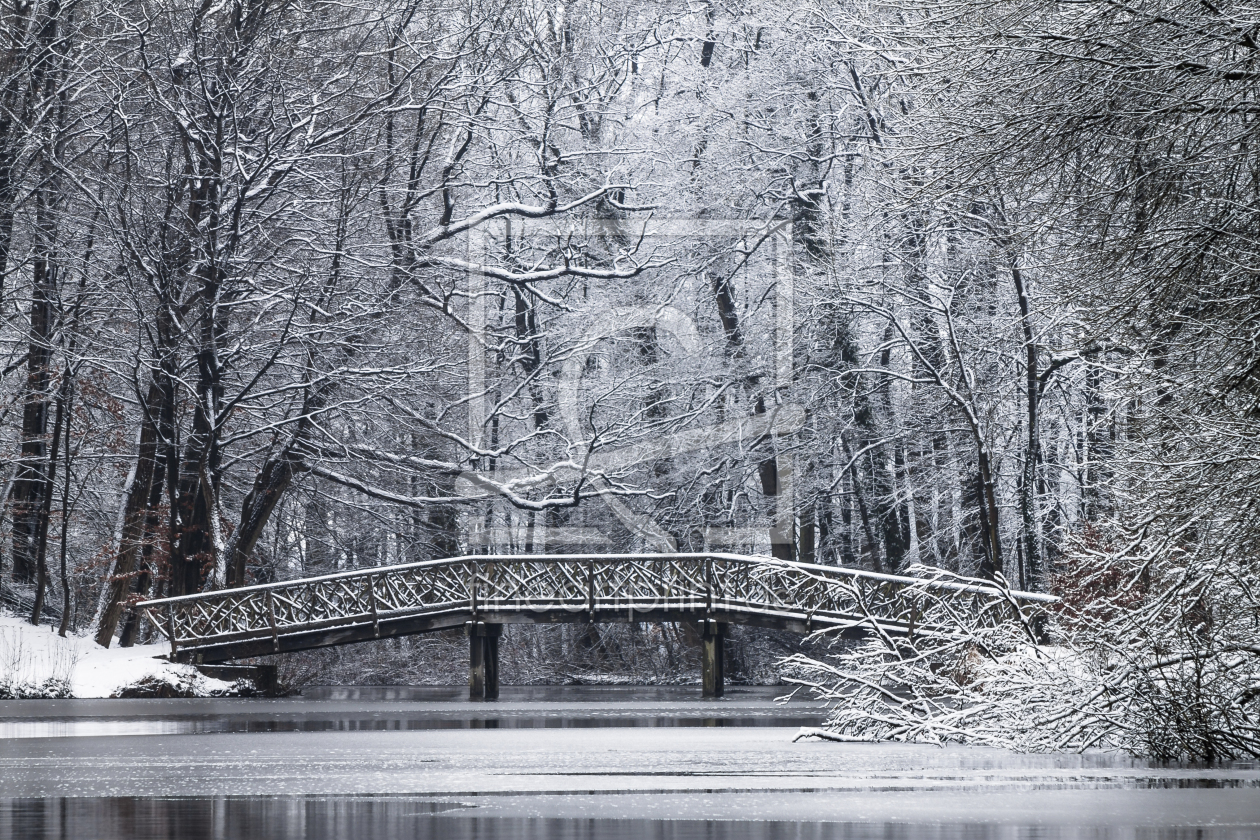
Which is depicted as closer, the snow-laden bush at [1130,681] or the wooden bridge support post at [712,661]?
the snow-laden bush at [1130,681]

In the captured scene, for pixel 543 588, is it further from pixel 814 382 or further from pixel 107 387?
pixel 107 387

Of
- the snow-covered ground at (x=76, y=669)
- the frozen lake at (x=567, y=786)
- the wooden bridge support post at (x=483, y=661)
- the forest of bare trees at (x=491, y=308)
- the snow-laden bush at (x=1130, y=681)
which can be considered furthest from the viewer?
the wooden bridge support post at (x=483, y=661)

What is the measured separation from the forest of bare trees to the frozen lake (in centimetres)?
1055

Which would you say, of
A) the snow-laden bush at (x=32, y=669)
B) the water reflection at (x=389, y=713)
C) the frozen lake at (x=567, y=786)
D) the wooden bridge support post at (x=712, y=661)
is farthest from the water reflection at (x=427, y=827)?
the wooden bridge support post at (x=712, y=661)

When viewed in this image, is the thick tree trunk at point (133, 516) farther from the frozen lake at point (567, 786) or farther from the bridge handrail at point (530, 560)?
the frozen lake at point (567, 786)

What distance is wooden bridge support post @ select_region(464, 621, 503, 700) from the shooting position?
99.1 feet

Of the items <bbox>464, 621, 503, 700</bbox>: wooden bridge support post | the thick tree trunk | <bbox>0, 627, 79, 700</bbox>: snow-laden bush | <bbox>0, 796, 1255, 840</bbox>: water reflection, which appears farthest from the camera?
<bbox>464, 621, 503, 700</bbox>: wooden bridge support post

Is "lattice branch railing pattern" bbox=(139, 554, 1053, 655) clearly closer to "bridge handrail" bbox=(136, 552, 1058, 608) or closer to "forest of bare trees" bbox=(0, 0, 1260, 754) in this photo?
"bridge handrail" bbox=(136, 552, 1058, 608)

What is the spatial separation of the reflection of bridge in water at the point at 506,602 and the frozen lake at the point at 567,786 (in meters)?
8.52

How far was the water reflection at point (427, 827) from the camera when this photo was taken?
8.35 meters

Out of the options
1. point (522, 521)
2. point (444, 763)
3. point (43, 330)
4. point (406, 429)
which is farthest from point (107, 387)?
point (444, 763)

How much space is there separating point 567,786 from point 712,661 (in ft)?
60.0

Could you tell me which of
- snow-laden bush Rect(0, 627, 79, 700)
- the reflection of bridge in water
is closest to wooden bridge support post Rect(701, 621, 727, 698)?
the reflection of bridge in water

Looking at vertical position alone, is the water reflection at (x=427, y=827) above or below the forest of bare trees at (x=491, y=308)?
below
